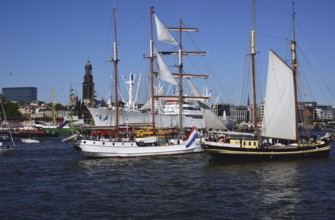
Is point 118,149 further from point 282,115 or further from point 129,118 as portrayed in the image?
point 129,118

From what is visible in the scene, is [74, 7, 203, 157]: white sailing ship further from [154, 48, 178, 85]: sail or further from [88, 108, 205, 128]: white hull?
[88, 108, 205, 128]: white hull

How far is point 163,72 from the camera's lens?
7362 cm

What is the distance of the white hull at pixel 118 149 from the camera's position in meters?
54.8

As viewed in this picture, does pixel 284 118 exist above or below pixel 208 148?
above

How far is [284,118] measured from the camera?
176ft

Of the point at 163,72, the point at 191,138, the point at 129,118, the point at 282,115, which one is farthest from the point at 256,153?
the point at 129,118

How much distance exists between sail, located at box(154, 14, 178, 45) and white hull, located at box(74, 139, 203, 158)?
22.2m

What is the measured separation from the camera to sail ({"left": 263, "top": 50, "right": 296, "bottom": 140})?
53656 millimetres

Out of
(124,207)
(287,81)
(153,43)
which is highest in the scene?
(153,43)

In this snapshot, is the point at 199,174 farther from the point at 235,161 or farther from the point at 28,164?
the point at 28,164

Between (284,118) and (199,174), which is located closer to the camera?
(199,174)

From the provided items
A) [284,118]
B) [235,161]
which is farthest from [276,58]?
[235,161]

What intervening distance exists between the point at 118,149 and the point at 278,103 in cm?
2106

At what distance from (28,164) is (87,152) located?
736 centimetres
